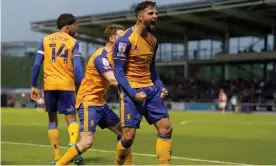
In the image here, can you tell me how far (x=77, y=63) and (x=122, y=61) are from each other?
1.61 meters

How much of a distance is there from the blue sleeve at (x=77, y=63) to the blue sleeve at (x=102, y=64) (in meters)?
0.61

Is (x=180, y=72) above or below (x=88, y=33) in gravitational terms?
below

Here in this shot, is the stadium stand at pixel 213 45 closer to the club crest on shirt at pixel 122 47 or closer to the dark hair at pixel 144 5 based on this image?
the dark hair at pixel 144 5

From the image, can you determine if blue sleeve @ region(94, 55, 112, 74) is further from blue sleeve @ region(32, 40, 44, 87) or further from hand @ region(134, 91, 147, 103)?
blue sleeve @ region(32, 40, 44, 87)

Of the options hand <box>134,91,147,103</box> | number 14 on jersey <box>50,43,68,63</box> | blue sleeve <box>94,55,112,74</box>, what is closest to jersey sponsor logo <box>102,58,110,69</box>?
blue sleeve <box>94,55,112,74</box>

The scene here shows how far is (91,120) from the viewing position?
7297mm

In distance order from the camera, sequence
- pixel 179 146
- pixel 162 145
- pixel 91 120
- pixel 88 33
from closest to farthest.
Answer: pixel 162 145, pixel 91 120, pixel 179 146, pixel 88 33

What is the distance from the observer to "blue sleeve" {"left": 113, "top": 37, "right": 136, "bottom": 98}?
6.60 meters

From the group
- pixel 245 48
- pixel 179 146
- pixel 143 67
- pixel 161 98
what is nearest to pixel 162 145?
pixel 161 98

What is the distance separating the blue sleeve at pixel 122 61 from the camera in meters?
6.60

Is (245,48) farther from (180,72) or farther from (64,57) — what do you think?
(64,57)

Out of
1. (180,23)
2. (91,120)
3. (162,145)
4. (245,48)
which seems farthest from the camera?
(180,23)

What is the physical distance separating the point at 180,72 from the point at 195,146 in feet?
175

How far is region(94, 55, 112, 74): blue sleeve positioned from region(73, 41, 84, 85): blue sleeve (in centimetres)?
61
